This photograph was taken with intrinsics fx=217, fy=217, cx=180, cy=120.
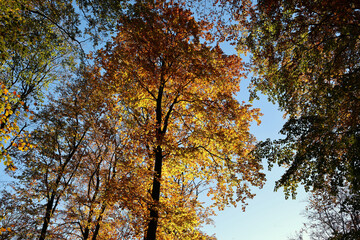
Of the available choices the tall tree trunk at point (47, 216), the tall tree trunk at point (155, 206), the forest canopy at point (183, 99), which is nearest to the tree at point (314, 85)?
the forest canopy at point (183, 99)

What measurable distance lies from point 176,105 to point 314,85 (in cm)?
650

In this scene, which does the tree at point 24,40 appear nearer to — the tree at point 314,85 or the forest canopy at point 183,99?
the forest canopy at point 183,99

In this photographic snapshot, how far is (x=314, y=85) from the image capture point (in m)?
8.93

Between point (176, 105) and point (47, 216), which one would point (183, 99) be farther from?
point (47, 216)

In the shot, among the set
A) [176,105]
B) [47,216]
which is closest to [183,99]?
[176,105]

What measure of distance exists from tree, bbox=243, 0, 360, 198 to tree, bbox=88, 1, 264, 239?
1.59 m

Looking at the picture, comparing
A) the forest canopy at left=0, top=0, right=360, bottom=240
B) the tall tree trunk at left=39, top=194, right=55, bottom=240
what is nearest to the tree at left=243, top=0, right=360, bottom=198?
the forest canopy at left=0, top=0, right=360, bottom=240

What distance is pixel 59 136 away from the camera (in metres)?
15.0

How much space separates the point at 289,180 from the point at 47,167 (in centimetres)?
1439

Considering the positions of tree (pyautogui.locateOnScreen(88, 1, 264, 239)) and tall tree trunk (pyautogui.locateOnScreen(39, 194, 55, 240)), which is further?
tall tree trunk (pyautogui.locateOnScreen(39, 194, 55, 240))

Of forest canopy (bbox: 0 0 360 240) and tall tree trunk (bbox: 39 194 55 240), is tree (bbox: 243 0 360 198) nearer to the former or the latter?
forest canopy (bbox: 0 0 360 240)

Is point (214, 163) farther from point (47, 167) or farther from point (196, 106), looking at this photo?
point (47, 167)

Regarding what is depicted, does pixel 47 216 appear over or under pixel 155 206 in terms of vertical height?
over

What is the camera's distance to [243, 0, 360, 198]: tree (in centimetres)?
723
